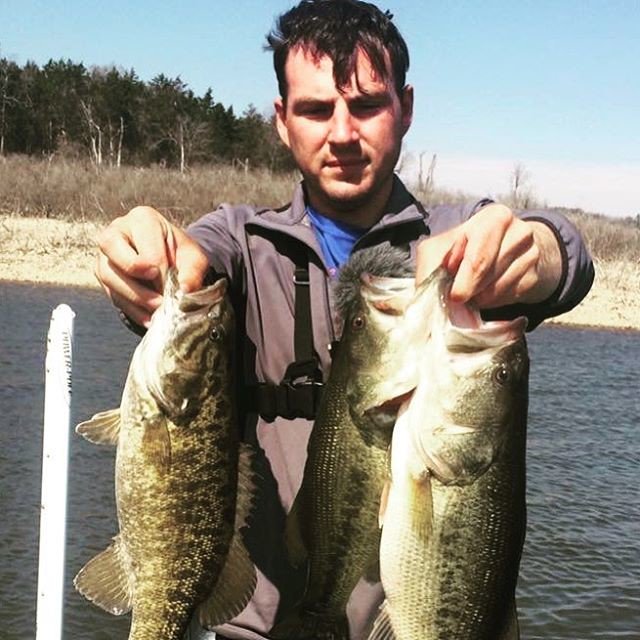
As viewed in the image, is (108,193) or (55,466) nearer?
(55,466)

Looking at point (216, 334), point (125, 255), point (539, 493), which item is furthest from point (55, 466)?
point (539, 493)

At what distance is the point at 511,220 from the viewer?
246 cm

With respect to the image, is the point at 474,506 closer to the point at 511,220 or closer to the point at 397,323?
the point at 397,323

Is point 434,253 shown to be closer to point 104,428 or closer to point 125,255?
point 125,255

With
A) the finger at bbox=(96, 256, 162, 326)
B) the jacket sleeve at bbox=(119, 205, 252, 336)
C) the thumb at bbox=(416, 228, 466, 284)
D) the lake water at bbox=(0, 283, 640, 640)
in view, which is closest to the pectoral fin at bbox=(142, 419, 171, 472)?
the finger at bbox=(96, 256, 162, 326)

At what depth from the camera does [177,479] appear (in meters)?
2.69

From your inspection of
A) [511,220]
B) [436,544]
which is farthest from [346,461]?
[511,220]

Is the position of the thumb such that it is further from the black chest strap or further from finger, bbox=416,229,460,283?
the black chest strap

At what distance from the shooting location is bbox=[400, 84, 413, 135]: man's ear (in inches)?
129

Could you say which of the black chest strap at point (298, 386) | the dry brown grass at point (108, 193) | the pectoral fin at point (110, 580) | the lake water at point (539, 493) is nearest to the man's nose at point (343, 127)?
the black chest strap at point (298, 386)

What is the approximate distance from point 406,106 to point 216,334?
48.3 inches

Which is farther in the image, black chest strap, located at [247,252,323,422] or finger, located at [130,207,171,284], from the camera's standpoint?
black chest strap, located at [247,252,323,422]

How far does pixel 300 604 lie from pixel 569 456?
37.4 feet

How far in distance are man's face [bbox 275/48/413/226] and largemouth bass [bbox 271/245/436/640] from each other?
1.17 ft
